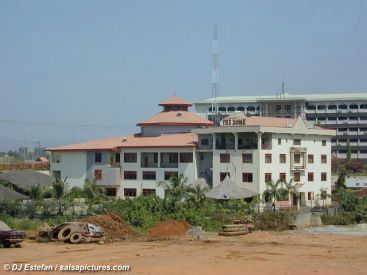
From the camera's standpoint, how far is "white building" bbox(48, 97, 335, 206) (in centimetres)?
5566

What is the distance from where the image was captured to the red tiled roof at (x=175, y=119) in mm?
65562

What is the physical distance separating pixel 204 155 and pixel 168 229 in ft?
73.1

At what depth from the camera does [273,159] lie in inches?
2201

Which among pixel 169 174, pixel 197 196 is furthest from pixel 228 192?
pixel 169 174

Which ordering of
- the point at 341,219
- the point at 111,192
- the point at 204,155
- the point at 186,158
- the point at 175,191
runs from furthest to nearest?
the point at 111,192
the point at 204,155
the point at 186,158
the point at 175,191
the point at 341,219

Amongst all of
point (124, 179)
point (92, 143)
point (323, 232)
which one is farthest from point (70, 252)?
point (92, 143)

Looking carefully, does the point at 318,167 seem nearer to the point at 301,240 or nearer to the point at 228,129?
the point at 228,129

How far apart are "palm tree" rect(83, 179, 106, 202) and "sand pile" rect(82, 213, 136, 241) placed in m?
21.4

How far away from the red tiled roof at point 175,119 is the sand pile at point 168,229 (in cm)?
2747

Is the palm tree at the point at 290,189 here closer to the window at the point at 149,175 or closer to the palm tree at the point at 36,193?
the window at the point at 149,175

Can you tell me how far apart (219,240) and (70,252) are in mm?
8914

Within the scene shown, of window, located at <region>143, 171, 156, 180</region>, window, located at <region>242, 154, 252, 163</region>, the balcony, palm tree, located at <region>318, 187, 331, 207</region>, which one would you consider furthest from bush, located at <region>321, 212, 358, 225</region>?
the balcony

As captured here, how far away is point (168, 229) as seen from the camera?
37812mm

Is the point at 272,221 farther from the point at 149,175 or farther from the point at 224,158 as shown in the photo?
the point at 149,175
